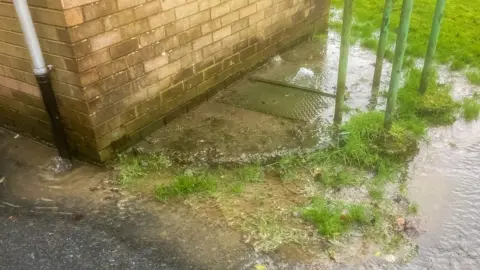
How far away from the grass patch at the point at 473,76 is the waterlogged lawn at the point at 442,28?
166 mm

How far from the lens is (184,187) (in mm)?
3416

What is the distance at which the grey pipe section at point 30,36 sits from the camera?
310cm

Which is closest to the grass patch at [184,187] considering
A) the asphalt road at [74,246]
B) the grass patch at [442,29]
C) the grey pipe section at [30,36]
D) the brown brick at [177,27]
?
the asphalt road at [74,246]

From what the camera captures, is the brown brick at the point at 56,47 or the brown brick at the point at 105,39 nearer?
the brown brick at the point at 56,47

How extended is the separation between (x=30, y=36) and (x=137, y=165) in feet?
4.35

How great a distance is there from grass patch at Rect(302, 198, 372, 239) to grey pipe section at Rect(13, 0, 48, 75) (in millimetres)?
2341

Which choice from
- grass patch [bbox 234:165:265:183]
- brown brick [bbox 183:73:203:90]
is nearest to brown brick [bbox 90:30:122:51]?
brown brick [bbox 183:73:203:90]

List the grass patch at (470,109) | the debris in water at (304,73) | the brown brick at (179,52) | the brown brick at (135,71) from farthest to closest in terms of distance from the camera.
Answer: the debris in water at (304,73) → the grass patch at (470,109) → the brown brick at (179,52) → the brown brick at (135,71)

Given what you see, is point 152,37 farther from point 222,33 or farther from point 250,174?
point 250,174

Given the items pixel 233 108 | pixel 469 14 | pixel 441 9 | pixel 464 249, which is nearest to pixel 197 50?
pixel 233 108

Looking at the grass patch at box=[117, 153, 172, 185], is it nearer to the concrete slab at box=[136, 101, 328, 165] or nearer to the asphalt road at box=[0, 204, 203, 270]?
the concrete slab at box=[136, 101, 328, 165]

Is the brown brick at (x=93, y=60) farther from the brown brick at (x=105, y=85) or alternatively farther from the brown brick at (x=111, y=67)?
the brown brick at (x=105, y=85)

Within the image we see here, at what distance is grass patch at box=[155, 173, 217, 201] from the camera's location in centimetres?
339

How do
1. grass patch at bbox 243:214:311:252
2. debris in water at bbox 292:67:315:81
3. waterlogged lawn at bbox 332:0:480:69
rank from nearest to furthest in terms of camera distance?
grass patch at bbox 243:214:311:252 → debris in water at bbox 292:67:315:81 → waterlogged lawn at bbox 332:0:480:69
